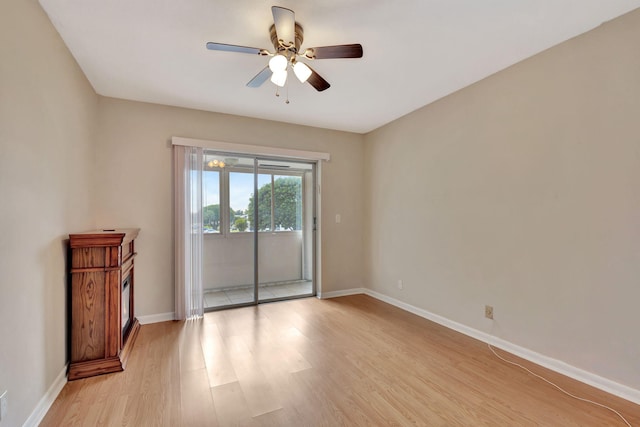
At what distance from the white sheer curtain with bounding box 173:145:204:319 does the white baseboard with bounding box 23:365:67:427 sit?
4.43 ft

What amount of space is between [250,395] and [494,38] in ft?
10.6

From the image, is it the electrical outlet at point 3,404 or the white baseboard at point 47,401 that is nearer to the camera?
the electrical outlet at point 3,404

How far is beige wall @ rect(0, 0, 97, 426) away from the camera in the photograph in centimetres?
145

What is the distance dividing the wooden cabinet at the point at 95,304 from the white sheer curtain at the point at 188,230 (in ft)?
3.63

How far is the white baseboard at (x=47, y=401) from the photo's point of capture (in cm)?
167

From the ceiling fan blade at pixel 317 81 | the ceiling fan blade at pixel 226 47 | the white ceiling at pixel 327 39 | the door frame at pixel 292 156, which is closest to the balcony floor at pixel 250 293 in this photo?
the door frame at pixel 292 156

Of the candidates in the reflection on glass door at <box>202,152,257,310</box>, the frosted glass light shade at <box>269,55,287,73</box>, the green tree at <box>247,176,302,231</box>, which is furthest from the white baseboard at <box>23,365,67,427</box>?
the frosted glass light shade at <box>269,55,287,73</box>

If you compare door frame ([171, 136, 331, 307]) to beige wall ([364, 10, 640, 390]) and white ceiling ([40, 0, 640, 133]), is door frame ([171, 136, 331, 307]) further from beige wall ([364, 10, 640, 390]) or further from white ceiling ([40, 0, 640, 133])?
beige wall ([364, 10, 640, 390])

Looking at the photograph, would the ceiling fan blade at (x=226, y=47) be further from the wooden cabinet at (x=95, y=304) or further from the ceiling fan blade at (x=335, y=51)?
the wooden cabinet at (x=95, y=304)

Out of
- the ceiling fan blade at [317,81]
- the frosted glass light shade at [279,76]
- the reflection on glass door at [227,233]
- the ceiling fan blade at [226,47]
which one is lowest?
the reflection on glass door at [227,233]

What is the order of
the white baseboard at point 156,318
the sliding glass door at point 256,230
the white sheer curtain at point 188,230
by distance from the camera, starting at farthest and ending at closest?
1. the sliding glass door at point 256,230
2. the white sheer curtain at point 188,230
3. the white baseboard at point 156,318

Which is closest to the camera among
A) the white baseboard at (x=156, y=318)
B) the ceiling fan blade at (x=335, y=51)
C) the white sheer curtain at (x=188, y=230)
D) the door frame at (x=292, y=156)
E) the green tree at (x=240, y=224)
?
the ceiling fan blade at (x=335, y=51)

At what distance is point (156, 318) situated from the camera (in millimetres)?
3385

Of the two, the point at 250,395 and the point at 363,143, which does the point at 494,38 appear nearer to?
the point at 363,143
